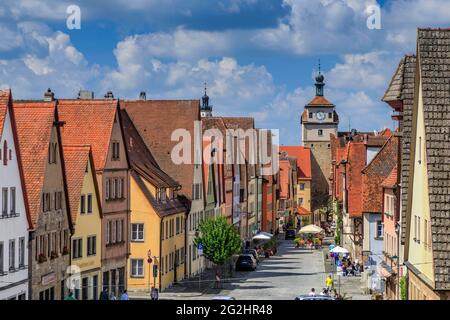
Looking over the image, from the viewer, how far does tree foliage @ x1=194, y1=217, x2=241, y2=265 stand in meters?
62.4

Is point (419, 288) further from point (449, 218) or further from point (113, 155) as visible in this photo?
point (113, 155)

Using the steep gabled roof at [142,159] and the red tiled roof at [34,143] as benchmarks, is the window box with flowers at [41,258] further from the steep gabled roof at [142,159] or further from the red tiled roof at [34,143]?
the steep gabled roof at [142,159]

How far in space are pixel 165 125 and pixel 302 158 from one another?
322 ft

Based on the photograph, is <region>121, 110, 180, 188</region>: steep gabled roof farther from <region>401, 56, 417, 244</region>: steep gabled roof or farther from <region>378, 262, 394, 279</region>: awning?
<region>401, 56, 417, 244</region>: steep gabled roof

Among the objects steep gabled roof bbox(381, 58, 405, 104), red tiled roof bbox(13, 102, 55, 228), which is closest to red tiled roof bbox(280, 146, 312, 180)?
red tiled roof bbox(13, 102, 55, 228)

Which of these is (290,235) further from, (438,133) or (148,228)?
(438,133)

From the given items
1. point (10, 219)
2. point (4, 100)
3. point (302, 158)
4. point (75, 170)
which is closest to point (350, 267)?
point (75, 170)

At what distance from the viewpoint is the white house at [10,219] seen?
35.3m

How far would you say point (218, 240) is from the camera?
62406 mm

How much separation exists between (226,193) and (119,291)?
31.9 metres

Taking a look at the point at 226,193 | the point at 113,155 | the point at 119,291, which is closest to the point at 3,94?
the point at 113,155

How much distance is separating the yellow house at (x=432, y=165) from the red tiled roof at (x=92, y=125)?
27099mm

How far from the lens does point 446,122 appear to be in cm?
2066
